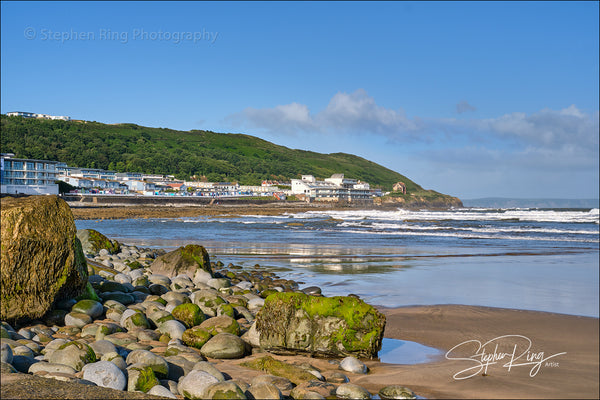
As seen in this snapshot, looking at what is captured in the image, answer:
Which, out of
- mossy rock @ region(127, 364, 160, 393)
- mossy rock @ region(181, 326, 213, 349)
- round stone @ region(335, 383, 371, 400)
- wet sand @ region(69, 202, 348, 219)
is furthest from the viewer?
wet sand @ region(69, 202, 348, 219)

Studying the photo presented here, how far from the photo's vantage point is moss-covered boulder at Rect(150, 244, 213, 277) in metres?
12.9

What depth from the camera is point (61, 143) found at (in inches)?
6156

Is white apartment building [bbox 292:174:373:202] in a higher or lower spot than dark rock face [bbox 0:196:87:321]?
higher

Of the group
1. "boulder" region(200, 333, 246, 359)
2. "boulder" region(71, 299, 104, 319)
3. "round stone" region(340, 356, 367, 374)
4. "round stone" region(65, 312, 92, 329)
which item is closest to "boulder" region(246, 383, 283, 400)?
"round stone" region(340, 356, 367, 374)

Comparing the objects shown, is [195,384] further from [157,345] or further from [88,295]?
[88,295]

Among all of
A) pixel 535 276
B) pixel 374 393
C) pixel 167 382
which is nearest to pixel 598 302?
pixel 535 276

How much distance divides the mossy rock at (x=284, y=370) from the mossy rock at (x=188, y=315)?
195cm

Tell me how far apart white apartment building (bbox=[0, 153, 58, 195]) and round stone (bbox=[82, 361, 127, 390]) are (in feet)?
291

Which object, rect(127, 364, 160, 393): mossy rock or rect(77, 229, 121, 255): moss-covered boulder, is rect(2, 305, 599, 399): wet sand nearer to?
rect(127, 364, 160, 393): mossy rock

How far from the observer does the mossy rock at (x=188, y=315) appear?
8.19 metres

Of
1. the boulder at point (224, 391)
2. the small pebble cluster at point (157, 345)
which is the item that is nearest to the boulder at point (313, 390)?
the small pebble cluster at point (157, 345)

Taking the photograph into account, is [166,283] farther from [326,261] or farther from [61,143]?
[61,143]

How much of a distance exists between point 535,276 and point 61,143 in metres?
169
